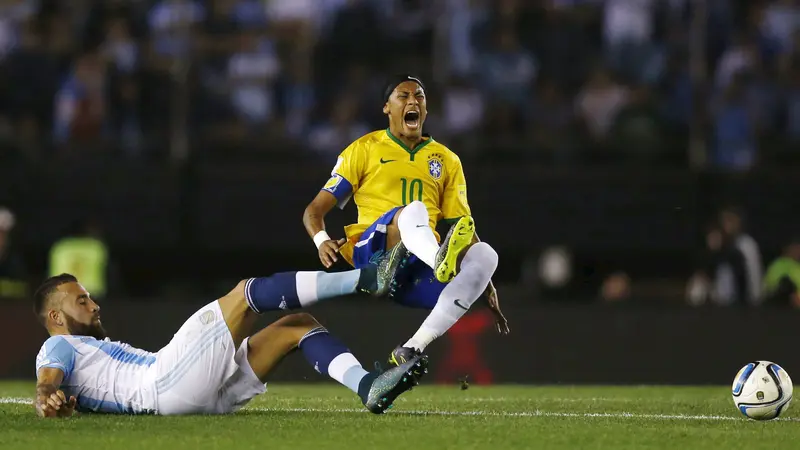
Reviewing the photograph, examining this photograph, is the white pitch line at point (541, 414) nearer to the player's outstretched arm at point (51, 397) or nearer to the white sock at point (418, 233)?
the white sock at point (418, 233)

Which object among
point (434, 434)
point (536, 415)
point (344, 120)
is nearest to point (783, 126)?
point (344, 120)

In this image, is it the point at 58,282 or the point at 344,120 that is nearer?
the point at 58,282

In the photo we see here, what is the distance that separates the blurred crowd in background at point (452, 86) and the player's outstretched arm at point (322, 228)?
490 cm

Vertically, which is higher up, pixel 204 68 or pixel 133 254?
pixel 204 68

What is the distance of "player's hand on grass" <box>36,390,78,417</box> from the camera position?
23.0ft

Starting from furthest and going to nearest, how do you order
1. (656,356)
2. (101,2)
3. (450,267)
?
(101,2) < (656,356) < (450,267)

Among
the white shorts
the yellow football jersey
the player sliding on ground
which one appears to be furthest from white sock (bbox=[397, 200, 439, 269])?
the white shorts

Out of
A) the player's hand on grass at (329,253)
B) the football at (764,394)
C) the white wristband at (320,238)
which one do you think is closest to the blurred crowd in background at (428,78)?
the white wristband at (320,238)

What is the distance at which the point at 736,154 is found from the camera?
13547 millimetres

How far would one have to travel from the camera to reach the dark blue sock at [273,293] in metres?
7.13

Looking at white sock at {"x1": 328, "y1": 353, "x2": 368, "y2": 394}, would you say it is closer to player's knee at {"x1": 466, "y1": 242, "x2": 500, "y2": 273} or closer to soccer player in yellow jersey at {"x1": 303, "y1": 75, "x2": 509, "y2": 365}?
soccer player in yellow jersey at {"x1": 303, "y1": 75, "x2": 509, "y2": 365}

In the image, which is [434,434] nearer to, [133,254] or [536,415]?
[536,415]

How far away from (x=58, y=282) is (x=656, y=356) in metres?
7.17

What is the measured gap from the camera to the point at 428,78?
537 inches
